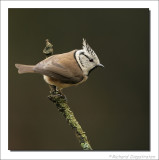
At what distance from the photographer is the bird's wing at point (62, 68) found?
2.76 m

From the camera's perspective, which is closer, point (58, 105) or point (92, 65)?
point (58, 105)

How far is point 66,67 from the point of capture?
2924 millimetres

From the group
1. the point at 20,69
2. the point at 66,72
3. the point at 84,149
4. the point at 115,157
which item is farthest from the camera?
the point at 66,72

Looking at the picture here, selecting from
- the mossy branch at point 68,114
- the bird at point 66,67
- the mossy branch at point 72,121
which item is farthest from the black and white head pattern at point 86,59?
the mossy branch at point 72,121

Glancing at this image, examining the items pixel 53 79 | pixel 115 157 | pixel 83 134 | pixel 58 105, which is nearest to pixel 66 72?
pixel 53 79

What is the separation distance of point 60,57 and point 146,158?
1256 millimetres

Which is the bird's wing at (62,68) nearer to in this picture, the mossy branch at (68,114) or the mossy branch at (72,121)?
the mossy branch at (68,114)

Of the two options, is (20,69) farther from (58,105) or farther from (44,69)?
(58,105)

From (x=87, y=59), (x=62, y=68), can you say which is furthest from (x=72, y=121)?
(x=87, y=59)

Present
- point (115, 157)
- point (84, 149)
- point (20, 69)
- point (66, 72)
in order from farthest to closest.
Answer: point (66, 72) < point (20, 69) < point (115, 157) < point (84, 149)

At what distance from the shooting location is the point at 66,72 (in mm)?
2895

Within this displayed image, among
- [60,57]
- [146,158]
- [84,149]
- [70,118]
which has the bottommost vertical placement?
[146,158]

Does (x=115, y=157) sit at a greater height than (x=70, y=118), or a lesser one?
lesser

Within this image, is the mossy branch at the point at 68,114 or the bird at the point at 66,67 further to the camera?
the bird at the point at 66,67
